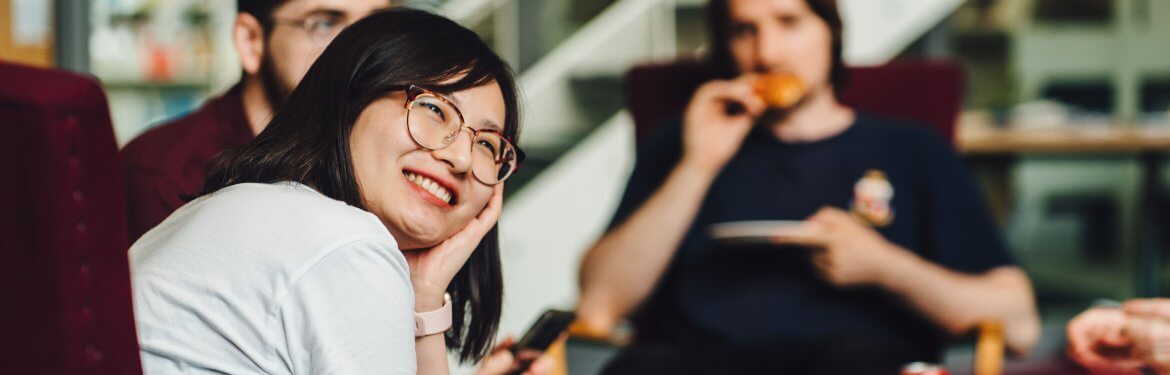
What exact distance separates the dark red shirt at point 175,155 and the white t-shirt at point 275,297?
436mm

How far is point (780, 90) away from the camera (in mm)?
1940

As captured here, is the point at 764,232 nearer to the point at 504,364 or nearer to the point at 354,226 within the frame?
the point at 504,364

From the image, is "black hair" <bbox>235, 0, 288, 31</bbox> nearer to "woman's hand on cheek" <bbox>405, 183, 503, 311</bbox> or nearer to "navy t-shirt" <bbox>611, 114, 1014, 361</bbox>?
"woman's hand on cheek" <bbox>405, 183, 503, 311</bbox>

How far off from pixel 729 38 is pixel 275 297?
1.39 metres

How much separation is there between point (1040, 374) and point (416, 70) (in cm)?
121

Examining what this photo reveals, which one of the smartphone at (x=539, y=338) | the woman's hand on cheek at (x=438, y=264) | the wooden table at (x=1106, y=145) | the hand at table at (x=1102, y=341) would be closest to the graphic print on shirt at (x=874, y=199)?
the hand at table at (x=1102, y=341)

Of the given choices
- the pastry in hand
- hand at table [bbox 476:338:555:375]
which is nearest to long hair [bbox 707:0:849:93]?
the pastry in hand

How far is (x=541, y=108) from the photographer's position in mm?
4090

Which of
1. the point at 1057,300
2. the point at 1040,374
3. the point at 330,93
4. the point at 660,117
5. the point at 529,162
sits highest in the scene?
the point at 330,93

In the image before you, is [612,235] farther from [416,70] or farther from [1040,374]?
[416,70]

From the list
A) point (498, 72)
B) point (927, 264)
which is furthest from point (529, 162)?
point (498, 72)

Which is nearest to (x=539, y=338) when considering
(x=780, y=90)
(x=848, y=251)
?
(x=848, y=251)

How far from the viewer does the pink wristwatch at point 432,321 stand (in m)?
0.95

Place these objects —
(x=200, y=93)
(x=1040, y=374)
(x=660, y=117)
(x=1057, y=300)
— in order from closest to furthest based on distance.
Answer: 1. (x=1040, y=374)
2. (x=660, y=117)
3. (x=200, y=93)
4. (x=1057, y=300)
